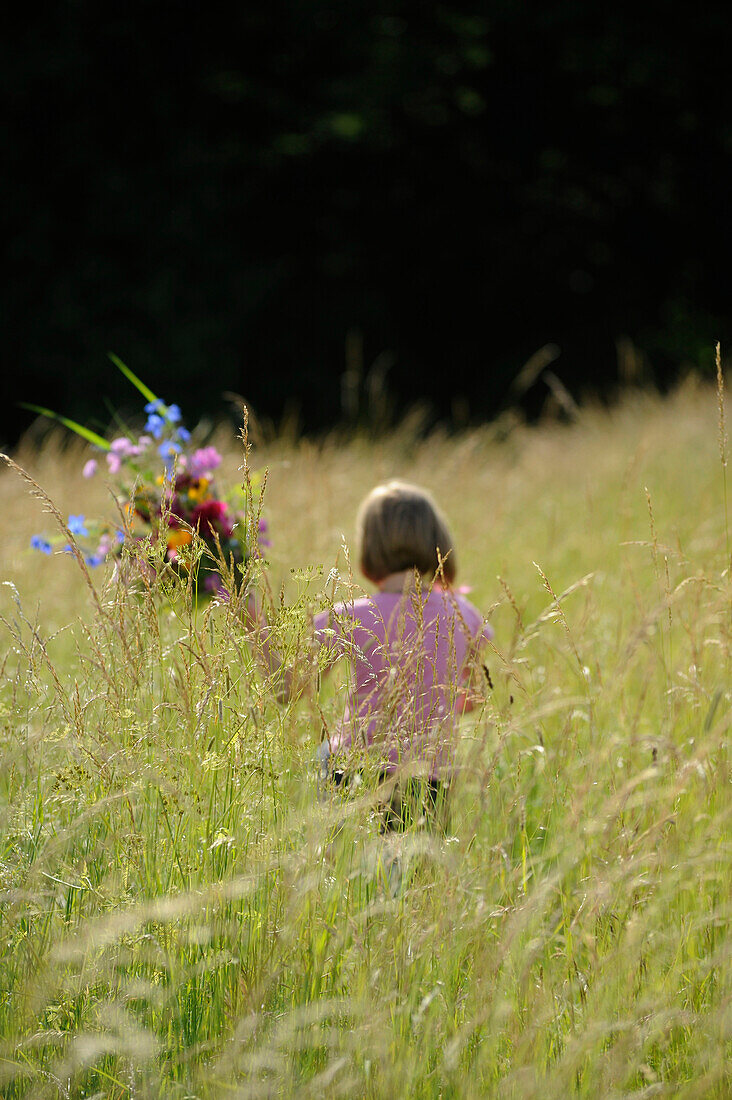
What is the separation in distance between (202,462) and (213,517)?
0.58 feet

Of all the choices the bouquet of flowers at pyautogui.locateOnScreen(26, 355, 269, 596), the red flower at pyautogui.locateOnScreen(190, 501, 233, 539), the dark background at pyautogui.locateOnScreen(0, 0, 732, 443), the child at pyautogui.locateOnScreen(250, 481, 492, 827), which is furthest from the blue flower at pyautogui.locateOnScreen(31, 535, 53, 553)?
the dark background at pyautogui.locateOnScreen(0, 0, 732, 443)

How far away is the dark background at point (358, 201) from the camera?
481 inches

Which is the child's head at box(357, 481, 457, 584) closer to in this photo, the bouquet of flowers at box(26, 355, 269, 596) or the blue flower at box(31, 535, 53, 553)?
the bouquet of flowers at box(26, 355, 269, 596)

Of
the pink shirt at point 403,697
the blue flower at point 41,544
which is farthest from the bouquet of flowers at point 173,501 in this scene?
the pink shirt at point 403,697

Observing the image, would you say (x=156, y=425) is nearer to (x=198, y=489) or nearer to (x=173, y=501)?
(x=198, y=489)

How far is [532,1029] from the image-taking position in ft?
Result: 3.90

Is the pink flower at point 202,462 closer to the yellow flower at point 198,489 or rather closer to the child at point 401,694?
the yellow flower at point 198,489

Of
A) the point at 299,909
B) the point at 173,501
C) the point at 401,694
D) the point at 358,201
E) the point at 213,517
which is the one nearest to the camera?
the point at 299,909

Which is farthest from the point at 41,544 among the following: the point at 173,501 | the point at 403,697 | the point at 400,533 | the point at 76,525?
the point at 403,697

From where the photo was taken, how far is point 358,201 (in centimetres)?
1402

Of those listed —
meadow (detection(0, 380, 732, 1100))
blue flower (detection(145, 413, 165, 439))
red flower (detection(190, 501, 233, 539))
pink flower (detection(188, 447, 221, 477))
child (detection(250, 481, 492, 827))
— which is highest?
blue flower (detection(145, 413, 165, 439))

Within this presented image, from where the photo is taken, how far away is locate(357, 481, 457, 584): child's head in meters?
2.41

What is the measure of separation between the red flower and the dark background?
8.69 meters

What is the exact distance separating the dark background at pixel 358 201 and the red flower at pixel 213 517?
8689 millimetres
